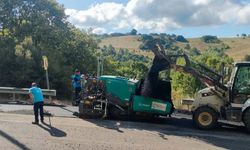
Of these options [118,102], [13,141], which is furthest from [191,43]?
[13,141]

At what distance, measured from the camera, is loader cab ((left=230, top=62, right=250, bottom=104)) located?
1523 centimetres

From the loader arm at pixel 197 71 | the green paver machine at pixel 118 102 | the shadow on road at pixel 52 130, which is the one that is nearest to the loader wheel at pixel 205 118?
the loader arm at pixel 197 71

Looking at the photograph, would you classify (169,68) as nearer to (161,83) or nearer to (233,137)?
(161,83)

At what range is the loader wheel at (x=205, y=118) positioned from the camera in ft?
50.6

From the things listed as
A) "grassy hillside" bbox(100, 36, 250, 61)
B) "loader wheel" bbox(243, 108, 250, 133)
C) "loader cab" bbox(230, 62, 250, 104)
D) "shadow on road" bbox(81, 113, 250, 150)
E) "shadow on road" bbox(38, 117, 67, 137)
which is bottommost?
"shadow on road" bbox(81, 113, 250, 150)

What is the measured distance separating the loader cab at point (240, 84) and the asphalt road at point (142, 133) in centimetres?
116

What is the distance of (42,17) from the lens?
141 feet

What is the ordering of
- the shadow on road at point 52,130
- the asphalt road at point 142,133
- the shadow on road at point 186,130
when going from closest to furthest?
the asphalt road at point 142,133 → the shadow on road at point 52,130 → the shadow on road at point 186,130

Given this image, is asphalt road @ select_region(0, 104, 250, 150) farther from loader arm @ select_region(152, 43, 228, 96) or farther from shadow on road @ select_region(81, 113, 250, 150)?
loader arm @ select_region(152, 43, 228, 96)

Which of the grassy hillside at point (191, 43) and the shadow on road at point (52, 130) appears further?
the grassy hillside at point (191, 43)

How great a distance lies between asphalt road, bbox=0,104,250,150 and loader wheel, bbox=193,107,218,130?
239 millimetres

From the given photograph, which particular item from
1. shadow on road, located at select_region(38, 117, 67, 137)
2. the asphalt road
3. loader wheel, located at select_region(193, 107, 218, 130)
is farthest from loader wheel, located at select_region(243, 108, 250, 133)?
shadow on road, located at select_region(38, 117, 67, 137)

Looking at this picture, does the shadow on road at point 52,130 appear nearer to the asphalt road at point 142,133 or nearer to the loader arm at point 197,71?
the asphalt road at point 142,133

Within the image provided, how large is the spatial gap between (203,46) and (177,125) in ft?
508
